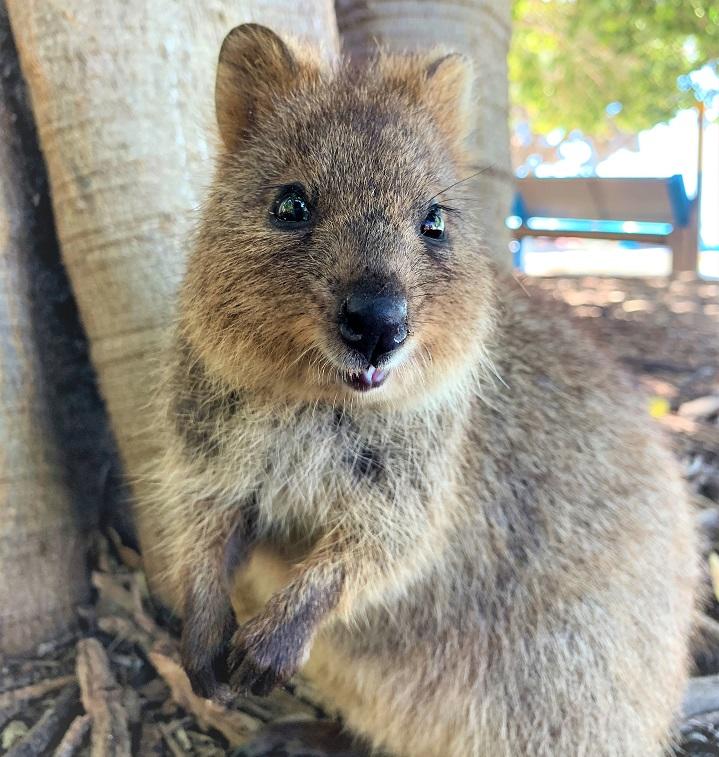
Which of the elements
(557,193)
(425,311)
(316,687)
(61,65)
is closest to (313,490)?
(425,311)

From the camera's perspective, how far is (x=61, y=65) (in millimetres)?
2754

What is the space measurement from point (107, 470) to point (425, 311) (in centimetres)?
187

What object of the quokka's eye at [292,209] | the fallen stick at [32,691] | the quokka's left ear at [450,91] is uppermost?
the quokka's left ear at [450,91]

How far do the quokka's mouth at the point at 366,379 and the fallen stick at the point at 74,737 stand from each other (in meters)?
1.62

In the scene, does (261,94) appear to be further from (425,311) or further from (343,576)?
(343,576)

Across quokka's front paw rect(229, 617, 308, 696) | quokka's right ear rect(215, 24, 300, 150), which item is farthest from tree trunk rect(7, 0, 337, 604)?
quokka's front paw rect(229, 617, 308, 696)

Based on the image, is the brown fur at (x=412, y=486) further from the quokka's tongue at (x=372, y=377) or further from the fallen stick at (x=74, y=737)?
the fallen stick at (x=74, y=737)

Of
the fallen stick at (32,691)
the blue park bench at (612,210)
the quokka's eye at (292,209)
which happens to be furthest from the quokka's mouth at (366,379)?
the blue park bench at (612,210)

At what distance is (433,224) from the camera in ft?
7.13

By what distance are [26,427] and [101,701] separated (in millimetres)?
1040

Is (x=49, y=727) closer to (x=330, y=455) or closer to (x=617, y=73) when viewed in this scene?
(x=330, y=455)

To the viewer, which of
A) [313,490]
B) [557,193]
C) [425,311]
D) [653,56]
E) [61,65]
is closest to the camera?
[425,311]

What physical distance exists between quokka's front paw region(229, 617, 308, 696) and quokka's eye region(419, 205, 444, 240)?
3.89 ft

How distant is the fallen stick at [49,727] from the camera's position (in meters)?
2.51
